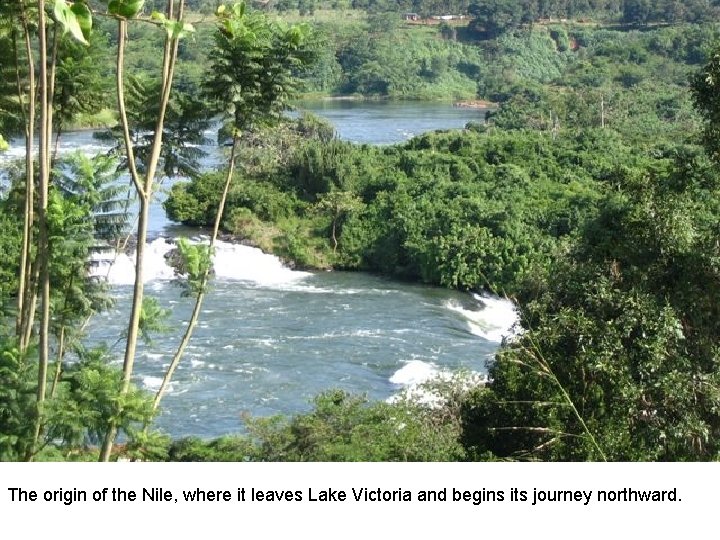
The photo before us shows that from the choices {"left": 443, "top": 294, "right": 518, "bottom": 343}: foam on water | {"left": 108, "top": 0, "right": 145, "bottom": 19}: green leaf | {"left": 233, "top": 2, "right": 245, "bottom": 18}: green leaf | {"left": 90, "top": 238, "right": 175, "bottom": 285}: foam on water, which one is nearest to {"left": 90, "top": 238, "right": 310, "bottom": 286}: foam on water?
{"left": 90, "top": 238, "right": 175, "bottom": 285}: foam on water

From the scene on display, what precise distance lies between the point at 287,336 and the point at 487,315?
460 cm

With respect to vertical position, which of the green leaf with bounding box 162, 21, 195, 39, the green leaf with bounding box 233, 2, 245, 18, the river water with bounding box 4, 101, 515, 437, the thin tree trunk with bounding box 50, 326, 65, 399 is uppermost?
the green leaf with bounding box 233, 2, 245, 18

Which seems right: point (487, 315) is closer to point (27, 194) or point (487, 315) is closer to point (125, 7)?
point (27, 194)

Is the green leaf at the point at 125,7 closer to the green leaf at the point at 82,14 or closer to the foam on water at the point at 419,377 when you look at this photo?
the green leaf at the point at 82,14

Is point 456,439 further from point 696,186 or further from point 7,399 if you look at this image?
point 7,399

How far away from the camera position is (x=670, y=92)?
5081 centimetres

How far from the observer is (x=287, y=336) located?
1850cm

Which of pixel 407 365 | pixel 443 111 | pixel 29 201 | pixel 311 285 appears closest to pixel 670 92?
pixel 443 111

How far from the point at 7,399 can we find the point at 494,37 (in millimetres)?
73725

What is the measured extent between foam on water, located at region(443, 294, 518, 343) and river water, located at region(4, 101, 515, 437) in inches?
1.0

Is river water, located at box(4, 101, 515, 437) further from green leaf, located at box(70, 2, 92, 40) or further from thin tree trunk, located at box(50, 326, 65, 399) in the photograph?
green leaf, located at box(70, 2, 92, 40)

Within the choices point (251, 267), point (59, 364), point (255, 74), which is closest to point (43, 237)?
point (59, 364)

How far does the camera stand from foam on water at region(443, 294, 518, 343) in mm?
19750

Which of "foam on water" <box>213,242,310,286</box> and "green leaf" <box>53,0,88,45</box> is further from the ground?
"green leaf" <box>53,0,88,45</box>
